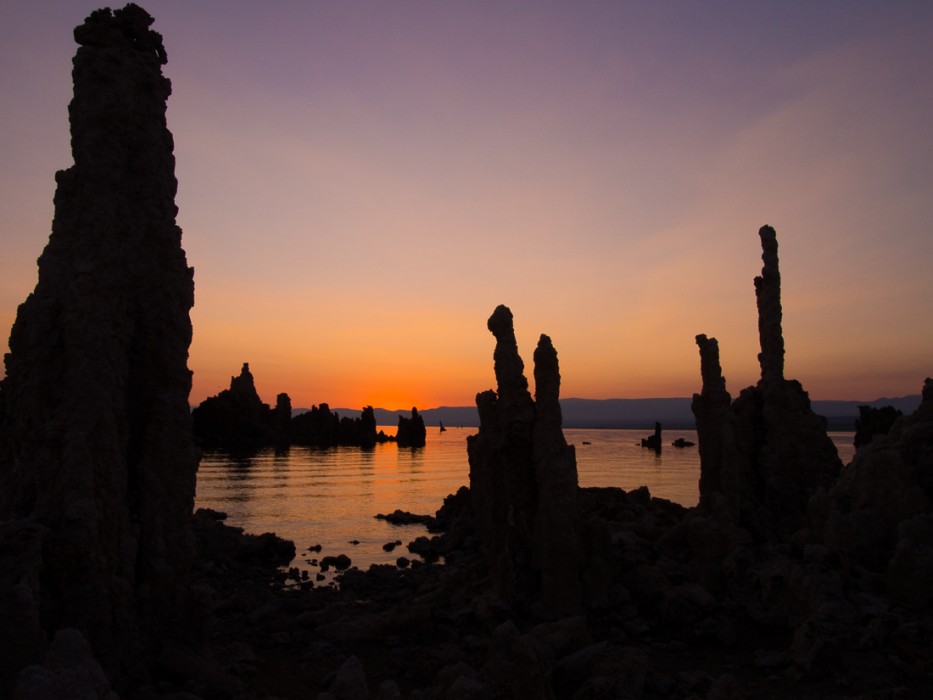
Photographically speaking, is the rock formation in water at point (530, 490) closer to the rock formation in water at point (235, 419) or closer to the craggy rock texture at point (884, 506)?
the craggy rock texture at point (884, 506)

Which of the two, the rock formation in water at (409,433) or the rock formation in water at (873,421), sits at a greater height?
the rock formation in water at (873,421)

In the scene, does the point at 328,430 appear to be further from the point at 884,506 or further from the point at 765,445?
the point at 884,506

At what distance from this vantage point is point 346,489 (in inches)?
2608

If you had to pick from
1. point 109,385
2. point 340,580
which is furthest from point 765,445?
point 109,385

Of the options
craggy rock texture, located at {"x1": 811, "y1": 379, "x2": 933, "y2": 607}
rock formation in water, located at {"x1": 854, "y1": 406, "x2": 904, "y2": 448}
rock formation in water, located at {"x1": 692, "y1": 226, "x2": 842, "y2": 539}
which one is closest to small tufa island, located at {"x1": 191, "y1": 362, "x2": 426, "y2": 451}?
rock formation in water, located at {"x1": 854, "y1": 406, "x2": 904, "y2": 448}

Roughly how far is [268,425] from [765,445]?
4958 inches

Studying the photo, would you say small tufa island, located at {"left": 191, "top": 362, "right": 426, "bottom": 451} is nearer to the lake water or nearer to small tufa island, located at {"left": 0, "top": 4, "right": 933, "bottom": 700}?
the lake water

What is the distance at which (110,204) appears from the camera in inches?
488

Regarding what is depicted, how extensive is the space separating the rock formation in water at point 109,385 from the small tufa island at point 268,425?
99209 millimetres

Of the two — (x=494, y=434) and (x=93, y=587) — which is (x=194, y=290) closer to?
(x=93, y=587)

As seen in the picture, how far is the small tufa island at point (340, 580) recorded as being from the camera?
10695 millimetres

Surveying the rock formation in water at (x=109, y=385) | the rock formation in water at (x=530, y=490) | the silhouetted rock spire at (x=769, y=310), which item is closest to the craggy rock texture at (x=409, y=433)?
the silhouetted rock spire at (x=769, y=310)

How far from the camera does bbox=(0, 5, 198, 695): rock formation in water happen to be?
10430mm

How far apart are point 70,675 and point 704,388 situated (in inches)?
958
